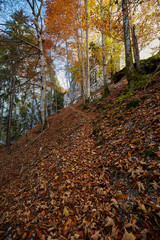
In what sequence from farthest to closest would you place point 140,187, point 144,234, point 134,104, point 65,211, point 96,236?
point 134,104, point 65,211, point 140,187, point 96,236, point 144,234

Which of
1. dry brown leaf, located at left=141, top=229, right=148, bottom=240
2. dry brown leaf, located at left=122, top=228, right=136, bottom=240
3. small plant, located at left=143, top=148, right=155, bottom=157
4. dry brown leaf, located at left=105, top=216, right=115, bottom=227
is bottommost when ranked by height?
dry brown leaf, located at left=105, top=216, right=115, bottom=227

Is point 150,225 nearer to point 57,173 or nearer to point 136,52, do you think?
point 57,173

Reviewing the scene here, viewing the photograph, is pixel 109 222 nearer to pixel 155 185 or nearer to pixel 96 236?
pixel 96 236

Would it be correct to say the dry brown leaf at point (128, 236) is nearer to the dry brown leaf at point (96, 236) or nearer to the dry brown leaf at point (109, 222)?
the dry brown leaf at point (109, 222)

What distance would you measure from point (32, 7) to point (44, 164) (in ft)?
35.3

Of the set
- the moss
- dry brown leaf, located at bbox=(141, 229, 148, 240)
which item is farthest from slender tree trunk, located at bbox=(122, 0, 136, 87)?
dry brown leaf, located at bbox=(141, 229, 148, 240)

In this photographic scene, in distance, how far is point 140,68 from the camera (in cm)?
668

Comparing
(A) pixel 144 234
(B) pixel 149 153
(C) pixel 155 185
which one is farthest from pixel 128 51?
(A) pixel 144 234

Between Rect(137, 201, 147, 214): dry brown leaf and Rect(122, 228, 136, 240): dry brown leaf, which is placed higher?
Rect(137, 201, 147, 214): dry brown leaf

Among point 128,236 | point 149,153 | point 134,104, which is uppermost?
point 134,104

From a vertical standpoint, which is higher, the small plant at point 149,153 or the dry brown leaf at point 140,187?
the small plant at point 149,153

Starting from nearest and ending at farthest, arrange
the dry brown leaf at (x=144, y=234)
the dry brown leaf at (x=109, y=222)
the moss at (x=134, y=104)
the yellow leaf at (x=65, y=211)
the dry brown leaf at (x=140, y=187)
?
the dry brown leaf at (x=144, y=234), the dry brown leaf at (x=109, y=222), the dry brown leaf at (x=140, y=187), the yellow leaf at (x=65, y=211), the moss at (x=134, y=104)

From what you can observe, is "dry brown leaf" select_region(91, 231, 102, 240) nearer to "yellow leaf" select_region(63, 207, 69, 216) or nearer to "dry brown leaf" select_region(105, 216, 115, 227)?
"dry brown leaf" select_region(105, 216, 115, 227)

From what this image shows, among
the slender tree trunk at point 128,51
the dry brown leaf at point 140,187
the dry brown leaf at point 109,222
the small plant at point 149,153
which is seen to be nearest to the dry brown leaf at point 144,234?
the dry brown leaf at point 109,222
